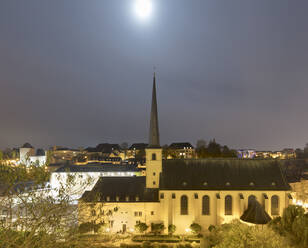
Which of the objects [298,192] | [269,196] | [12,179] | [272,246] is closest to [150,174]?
[269,196]

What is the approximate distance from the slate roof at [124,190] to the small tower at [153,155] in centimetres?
182

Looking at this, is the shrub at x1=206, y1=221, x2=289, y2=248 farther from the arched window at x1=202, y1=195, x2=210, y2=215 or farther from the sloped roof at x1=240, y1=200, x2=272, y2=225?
the arched window at x1=202, y1=195, x2=210, y2=215

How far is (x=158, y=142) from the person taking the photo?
46.7m

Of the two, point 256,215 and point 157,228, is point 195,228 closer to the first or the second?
point 157,228

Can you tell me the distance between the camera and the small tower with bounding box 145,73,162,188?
4591cm

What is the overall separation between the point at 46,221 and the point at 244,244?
1933 centimetres

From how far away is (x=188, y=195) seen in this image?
146 ft

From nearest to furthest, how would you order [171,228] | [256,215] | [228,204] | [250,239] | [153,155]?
[250,239] → [256,215] → [171,228] → [228,204] → [153,155]

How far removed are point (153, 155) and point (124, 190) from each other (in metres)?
9.14

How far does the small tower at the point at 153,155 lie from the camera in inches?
1807

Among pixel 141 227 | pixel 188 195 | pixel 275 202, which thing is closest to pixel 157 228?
pixel 141 227

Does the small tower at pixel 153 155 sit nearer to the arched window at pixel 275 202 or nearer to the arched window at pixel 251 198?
the arched window at pixel 251 198

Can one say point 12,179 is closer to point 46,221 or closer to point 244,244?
point 46,221

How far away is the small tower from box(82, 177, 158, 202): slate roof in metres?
1.82
